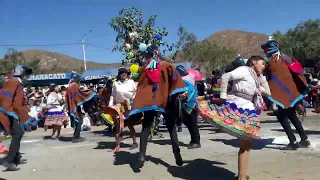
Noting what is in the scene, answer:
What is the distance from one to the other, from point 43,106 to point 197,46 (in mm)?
34600

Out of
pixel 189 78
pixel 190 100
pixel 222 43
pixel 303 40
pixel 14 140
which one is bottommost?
pixel 14 140

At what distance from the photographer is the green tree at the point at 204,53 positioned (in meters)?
46.6

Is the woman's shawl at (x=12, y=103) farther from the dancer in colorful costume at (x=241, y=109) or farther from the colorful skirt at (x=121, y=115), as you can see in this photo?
the dancer in colorful costume at (x=241, y=109)

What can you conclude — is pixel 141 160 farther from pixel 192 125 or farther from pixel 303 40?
pixel 303 40

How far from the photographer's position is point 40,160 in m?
7.20

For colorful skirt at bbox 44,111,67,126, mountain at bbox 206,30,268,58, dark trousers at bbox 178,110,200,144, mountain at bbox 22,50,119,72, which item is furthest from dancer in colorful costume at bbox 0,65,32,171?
mountain at bbox 22,50,119,72

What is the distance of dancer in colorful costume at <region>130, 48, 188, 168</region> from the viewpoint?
580 centimetres

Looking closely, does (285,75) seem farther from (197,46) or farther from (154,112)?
(197,46)

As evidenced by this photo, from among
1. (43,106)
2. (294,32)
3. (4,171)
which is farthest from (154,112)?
(294,32)

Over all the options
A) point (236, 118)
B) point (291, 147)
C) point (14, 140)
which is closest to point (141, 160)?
point (236, 118)

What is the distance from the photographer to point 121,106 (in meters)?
7.66

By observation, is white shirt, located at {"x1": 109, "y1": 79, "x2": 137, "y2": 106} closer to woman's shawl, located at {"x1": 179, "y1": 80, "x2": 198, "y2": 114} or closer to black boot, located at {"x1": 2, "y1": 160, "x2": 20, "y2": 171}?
woman's shawl, located at {"x1": 179, "y1": 80, "x2": 198, "y2": 114}

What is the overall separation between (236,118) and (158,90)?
4.82ft

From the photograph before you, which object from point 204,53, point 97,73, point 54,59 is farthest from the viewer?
point 54,59
